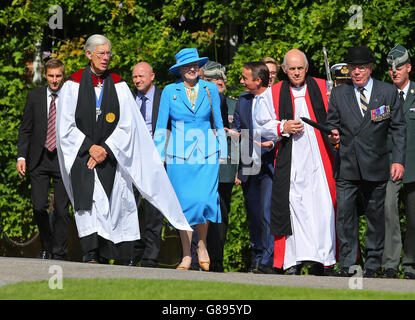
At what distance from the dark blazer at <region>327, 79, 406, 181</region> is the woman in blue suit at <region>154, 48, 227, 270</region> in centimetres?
132

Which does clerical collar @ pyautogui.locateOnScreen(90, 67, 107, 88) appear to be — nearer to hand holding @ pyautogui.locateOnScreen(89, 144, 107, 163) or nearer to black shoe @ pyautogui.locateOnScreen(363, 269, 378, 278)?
hand holding @ pyautogui.locateOnScreen(89, 144, 107, 163)

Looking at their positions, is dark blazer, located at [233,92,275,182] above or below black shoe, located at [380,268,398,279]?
above

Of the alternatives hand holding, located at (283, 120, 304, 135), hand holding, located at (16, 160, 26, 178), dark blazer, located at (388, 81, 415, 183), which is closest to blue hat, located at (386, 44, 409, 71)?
dark blazer, located at (388, 81, 415, 183)

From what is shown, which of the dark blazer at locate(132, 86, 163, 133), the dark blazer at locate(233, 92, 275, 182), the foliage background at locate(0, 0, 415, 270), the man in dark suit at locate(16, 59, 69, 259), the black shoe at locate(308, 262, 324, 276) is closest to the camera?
the black shoe at locate(308, 262, 324, 276)

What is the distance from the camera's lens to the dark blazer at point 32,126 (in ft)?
40.0

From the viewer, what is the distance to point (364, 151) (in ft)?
33.6

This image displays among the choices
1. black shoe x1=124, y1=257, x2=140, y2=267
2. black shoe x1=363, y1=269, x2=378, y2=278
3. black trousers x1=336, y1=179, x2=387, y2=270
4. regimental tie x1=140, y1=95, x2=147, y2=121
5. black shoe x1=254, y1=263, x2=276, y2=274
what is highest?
regimental tie x1=140, y1=95, x2=147, y2=121

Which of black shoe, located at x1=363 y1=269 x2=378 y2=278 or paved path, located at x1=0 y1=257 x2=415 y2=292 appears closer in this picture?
paved path, located at x1=0 y1=257 x2=415 y2=292

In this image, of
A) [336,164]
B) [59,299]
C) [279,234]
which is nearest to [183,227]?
[279,234]

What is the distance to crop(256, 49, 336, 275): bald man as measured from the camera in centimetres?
1069

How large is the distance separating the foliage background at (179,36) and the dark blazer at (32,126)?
2.00 metres

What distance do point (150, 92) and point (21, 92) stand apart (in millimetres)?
3289

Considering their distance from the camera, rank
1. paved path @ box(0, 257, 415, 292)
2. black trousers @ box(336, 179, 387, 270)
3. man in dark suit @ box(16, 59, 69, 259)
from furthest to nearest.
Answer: man in dark suit @ box(16, 59, 69, 259), black trousers @ box(336, 179, 387, 270), paved path @ box(0, 257, 415, 292)

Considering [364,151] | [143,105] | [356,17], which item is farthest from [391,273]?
[356,17]
